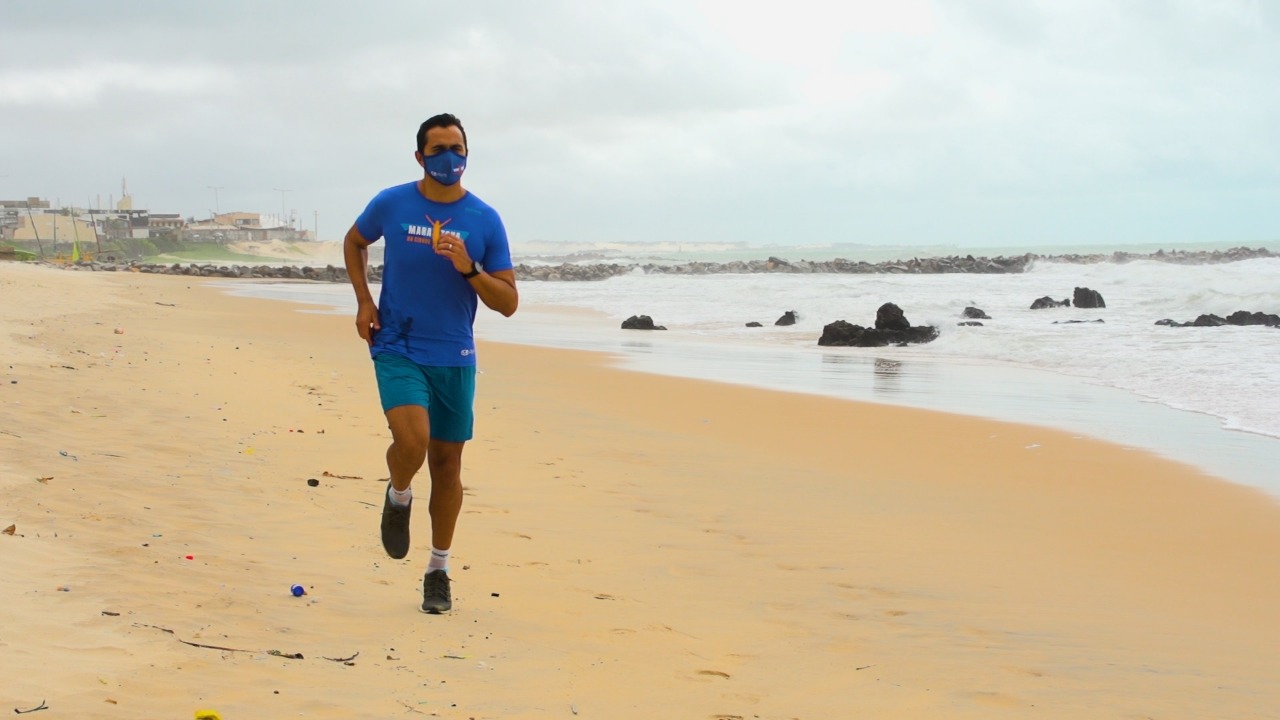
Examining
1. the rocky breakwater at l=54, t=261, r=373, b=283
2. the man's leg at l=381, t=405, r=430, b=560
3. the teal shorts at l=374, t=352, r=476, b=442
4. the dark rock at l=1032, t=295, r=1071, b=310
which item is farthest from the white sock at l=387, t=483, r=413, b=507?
the rocky breakwater at l=54, t=261, r=373, b=283

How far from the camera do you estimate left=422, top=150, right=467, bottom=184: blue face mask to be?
440cm

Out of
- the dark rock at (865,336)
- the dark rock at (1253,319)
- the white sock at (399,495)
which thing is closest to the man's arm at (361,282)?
the white sock at (399,495)

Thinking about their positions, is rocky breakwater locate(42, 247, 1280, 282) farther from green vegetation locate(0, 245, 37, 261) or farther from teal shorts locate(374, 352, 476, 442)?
teal shorts locate(374, 352, 476, 442)

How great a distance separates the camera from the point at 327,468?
7227 millimetres

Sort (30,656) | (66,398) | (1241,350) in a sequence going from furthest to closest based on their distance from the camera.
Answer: (1241,350) < (66,398) < (30,656)

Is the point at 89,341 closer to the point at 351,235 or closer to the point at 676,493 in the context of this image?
the point at 676,493

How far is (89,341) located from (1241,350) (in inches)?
601

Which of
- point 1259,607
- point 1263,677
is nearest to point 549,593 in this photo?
point 1263,677

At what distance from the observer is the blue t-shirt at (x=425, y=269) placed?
4402 millimetres

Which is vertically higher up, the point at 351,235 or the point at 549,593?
the point at 351,235

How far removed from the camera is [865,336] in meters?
20.9

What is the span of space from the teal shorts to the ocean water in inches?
228

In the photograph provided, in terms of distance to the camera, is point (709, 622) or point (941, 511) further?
point (941, 511)

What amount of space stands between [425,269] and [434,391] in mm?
468
